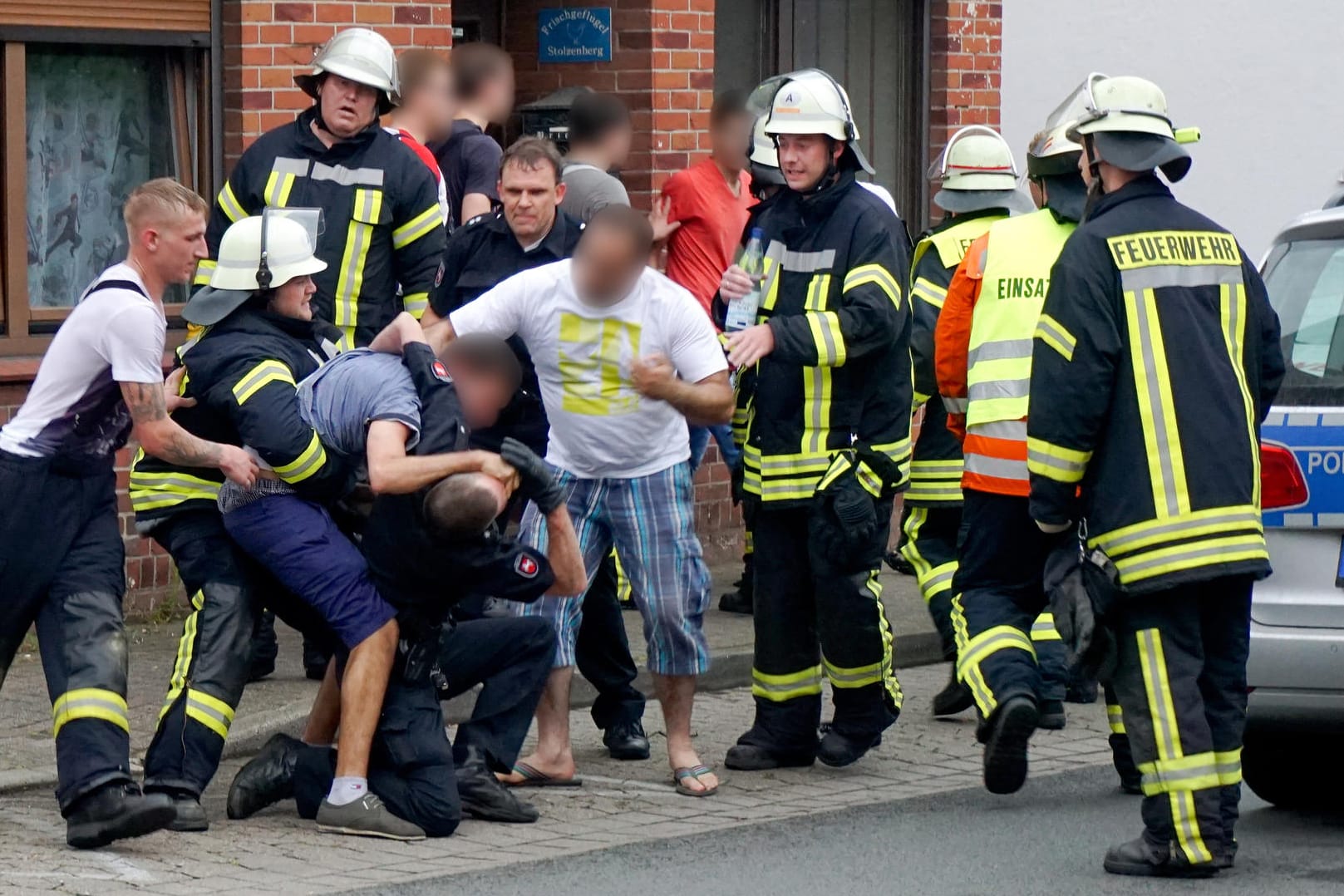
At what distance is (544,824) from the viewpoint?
6.70 m

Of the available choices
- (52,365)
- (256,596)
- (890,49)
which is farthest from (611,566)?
(890,49)

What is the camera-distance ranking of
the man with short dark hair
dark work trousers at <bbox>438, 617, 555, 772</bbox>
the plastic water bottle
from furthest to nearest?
the man with short dark hair → the plastic water bottle → dark work trousers at <bbox>438, 617, 555, 772</bbox>

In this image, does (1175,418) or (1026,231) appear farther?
(1026,231)

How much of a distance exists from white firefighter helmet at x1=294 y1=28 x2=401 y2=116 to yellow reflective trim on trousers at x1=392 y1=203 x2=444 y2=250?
0.39 m

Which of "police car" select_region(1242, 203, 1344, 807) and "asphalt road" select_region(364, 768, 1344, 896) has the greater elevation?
"police car" select_region(1242, 203, 1344, 807)

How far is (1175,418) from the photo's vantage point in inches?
232

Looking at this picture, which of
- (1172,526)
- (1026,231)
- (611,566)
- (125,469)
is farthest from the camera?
(125,469)

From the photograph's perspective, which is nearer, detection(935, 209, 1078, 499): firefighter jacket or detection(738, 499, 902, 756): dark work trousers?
detection(935, 209, 1078, 499): firefighter jacket

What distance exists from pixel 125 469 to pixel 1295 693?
4.87 m

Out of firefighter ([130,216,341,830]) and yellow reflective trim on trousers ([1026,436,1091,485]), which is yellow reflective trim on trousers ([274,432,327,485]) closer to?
firefighter ([130,216,341,830])

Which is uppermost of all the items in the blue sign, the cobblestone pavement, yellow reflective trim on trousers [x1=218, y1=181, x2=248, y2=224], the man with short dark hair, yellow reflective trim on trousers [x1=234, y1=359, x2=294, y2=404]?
the blue sign

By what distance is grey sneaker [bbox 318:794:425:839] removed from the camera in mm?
6430

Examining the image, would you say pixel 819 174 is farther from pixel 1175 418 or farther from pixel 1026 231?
pixel 1175 418

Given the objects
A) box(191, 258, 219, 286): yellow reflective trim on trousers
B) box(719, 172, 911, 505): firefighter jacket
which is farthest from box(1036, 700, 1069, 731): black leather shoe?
box(191, 258, 219, 286): yellow reflective trim on trousers
